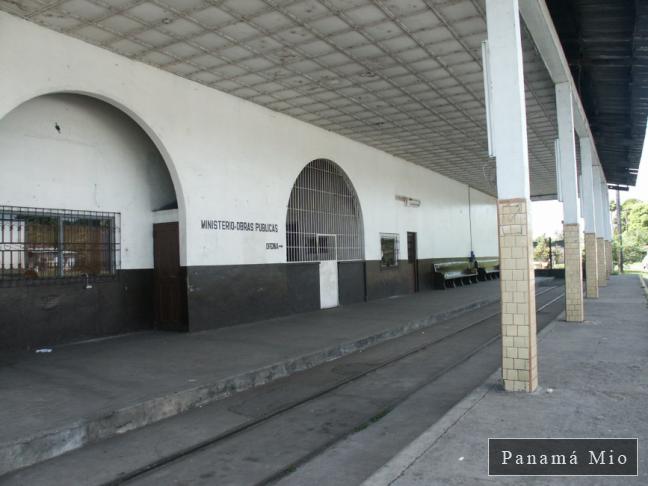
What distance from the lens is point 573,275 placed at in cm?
1173

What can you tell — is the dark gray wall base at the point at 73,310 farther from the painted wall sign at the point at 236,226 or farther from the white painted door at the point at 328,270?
the white painted door at the point at 328,270

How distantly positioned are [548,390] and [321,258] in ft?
31.4

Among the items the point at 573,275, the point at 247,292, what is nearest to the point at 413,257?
the point at 573,275

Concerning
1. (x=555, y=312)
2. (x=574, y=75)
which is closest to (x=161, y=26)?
(x=574, y=75)

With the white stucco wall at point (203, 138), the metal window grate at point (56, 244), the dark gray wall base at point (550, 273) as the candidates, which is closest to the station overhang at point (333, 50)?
the white stucco wall at point (203, 138)

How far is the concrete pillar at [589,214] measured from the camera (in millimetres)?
15891

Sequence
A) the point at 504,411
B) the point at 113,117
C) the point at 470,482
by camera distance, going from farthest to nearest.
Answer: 1. the point at 113,117
2. the point at 504,411
3. the point at 470,482

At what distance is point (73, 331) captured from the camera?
9.30 metres

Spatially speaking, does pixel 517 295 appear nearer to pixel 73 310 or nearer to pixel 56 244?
pixel 73 310

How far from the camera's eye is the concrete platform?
5020 mm

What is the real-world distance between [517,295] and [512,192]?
1.23 m

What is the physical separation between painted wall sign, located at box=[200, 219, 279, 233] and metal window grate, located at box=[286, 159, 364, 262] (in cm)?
94

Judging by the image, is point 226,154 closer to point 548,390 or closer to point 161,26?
point 161,26

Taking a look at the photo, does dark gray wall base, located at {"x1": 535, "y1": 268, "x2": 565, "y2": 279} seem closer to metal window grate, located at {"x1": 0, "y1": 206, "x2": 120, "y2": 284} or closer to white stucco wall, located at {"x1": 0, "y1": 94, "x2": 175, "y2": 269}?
white stucco wall, located at {"x1": 0, "y1": 94, "x2": 175, "y2": 269}
